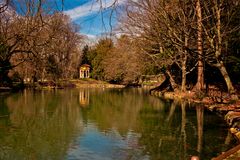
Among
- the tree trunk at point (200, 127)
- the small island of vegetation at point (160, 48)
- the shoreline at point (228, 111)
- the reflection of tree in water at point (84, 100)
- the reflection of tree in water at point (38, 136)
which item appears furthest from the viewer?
the reflection of tree in water at point (84, 100)

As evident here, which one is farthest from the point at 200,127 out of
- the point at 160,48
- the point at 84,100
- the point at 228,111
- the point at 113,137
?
the point at 160,48

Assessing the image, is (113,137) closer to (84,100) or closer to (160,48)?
(84,100)

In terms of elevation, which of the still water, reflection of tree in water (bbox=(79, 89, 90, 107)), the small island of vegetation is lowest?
the still water

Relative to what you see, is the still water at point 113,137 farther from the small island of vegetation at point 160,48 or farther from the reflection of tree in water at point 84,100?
the reflection of tree in water at point 84,100

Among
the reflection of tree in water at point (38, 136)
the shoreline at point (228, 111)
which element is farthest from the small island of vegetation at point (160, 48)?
the reflection of tree in water at point (38, 136)

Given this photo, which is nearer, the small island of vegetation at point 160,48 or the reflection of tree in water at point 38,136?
the reflection of tree in water at point 38,136

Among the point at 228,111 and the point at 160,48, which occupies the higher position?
the point at 160,48

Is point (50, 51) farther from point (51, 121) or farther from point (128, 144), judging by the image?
point (128, 144)

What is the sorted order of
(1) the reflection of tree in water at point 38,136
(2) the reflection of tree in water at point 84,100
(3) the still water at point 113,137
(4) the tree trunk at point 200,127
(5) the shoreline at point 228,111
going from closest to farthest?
(5) the shoreline at point 228,111
(3) the still water at point 113,137
(1) the reflection of tree in water at point 38,136
(4) the tree trunk at point 200,127
(2) the reflection of tree in water at point 84,100

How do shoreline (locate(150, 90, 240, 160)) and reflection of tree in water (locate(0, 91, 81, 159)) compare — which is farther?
reflection of tree in water (locate(0, 91, 81, 159))

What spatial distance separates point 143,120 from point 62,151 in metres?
7.61

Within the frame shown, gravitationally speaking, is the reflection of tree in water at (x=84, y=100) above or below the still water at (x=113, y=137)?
above

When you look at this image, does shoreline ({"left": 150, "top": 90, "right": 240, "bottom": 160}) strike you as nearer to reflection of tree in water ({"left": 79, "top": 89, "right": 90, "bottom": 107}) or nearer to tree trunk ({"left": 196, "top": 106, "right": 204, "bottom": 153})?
tree trunk ({"left": 196, "top": 106, "right": 204, "bottom": 153})

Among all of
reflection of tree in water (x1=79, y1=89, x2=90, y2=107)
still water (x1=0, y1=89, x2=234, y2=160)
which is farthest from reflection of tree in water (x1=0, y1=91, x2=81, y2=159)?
reflection of tree in water (x1=79, y1=89, x2=90, y2=107)
